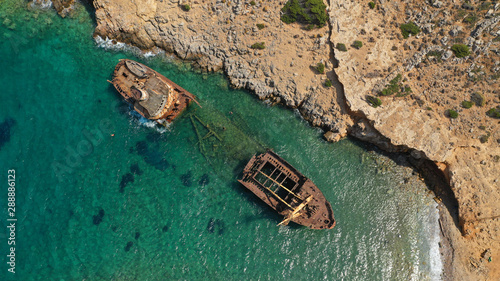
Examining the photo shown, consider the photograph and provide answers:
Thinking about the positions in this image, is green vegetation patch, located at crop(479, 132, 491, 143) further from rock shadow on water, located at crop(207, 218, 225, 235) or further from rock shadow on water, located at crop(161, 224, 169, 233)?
rock shadow on water, located at crop(161, 224, 169, 233)

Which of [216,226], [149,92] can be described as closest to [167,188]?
[216,226]

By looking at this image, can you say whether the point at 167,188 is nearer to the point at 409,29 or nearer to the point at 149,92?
the point at 149,92

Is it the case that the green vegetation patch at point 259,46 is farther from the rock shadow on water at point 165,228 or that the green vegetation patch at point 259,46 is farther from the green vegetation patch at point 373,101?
the rock shadow on water at point 165,228

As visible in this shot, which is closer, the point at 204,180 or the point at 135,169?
the point at 204,180

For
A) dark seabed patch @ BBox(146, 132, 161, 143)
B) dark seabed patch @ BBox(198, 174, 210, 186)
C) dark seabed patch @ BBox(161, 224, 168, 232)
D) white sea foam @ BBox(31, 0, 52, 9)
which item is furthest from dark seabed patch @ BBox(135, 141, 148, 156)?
white sea foam @ BBox(31, 0, 52, 9)

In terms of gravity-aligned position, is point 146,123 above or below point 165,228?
above

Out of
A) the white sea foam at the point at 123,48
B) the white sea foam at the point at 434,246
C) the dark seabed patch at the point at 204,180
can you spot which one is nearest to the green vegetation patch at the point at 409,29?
the white sea foam at the point at 434,246

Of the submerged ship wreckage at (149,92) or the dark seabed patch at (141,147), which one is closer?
the submerged ship wreckage at (149,92)
